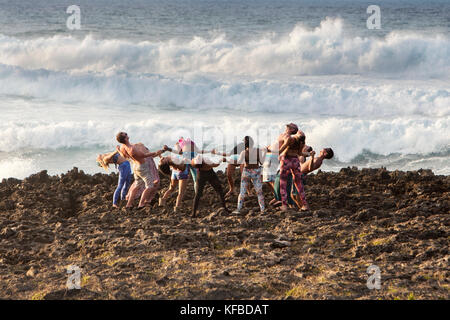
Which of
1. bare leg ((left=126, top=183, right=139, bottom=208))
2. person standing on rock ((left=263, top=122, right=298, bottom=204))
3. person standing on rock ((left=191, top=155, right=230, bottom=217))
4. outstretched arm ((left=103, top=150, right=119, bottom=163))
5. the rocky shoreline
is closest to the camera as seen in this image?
the rocky shoreline

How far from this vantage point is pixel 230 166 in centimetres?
1293

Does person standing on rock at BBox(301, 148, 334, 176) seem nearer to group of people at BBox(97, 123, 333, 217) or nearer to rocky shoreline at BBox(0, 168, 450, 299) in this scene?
group of people at BBox(97, 123, 333, 217)

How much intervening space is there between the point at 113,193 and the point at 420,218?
6.35 metres

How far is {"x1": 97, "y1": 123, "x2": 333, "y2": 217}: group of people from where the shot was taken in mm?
11789

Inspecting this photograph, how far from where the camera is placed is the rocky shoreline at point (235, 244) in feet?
28.3

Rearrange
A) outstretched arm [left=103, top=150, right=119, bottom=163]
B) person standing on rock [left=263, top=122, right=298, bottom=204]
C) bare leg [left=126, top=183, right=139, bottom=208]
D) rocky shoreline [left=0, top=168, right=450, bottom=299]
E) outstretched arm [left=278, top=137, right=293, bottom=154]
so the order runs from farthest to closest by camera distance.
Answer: bare leg [left=126, top=183, right=139, bottom=208] → outstretched arm [left=103, top=150, right=119, bottom=163] → person standing on rock [left=263, top=122, right=298, bottom=204] → outstretched arm [left=278, top=137, right=293, bottom=154] → rocky shoreline [left=0, top=168, right=450, bottom=299]

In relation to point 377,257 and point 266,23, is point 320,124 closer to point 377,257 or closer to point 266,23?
point 377,257

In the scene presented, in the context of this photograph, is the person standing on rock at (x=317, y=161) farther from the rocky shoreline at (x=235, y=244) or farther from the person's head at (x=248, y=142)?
the person's head at (x=248, y=142)

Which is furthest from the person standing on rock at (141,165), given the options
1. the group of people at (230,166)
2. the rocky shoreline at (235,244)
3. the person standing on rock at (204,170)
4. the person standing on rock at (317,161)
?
the person standing on rock at (317,161)

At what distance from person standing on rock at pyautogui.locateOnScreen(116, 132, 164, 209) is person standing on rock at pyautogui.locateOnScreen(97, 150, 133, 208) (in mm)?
275

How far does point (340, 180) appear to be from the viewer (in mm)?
14648

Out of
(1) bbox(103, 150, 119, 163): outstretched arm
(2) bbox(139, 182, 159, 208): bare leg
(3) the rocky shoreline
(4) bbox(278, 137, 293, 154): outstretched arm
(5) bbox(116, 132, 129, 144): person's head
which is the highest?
(5) bbox(116, 132, 129, 144): person's head

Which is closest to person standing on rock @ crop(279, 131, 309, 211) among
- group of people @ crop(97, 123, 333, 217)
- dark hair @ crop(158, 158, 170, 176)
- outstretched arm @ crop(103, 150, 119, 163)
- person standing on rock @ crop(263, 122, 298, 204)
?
group of people @ crop(97, 123, 333, 217)

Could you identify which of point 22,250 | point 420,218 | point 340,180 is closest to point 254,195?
point 340,180
